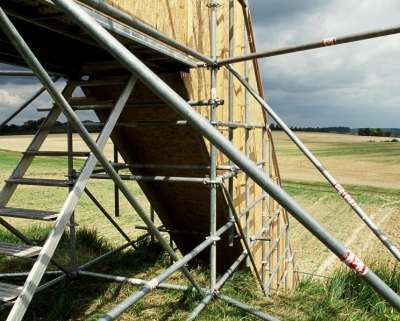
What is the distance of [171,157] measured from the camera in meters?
5.54

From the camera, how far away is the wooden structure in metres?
3.54

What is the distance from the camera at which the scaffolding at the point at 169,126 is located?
219 centimetres

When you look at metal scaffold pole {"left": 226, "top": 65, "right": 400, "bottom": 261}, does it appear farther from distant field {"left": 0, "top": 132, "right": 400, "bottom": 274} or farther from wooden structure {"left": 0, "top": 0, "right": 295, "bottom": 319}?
distant field {"left": 0, "top": 132, "right": 400, "bottom": 274}

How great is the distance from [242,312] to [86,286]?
2254 millimetres

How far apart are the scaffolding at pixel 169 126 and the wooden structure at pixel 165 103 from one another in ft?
0.06

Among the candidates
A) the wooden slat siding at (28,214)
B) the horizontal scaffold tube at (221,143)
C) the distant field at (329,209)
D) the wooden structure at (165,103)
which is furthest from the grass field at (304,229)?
the horizontal scaffold tube at (221,143)

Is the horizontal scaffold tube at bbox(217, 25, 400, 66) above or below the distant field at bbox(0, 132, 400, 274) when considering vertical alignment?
above

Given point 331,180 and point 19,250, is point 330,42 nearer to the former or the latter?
point 331,180

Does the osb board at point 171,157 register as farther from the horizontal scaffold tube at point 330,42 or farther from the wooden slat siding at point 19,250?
the wooden slat siding at point 19,250

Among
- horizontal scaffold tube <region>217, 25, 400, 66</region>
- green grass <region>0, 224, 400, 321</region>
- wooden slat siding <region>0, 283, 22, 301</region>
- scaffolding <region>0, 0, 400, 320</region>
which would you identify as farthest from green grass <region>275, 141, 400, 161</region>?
wooden slat siding <region>0, 283, 22, 301</region>

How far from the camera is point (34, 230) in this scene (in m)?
8.64

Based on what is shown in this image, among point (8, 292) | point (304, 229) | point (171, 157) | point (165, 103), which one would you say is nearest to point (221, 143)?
point (8, 292)

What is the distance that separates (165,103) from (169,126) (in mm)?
470

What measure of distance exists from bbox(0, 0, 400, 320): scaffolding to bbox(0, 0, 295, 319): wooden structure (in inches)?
0.7
